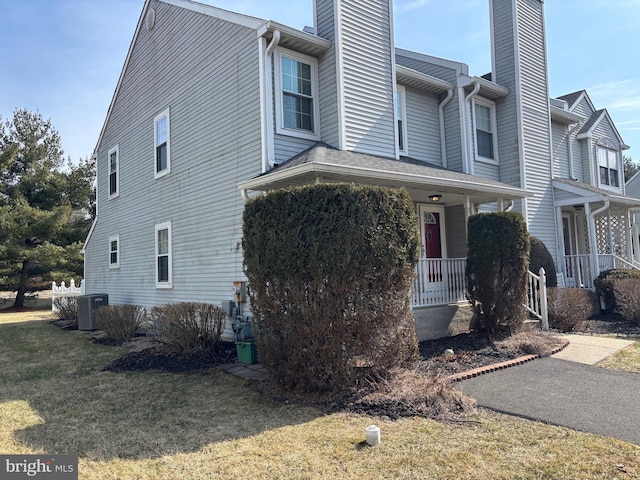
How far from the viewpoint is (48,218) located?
2112cm

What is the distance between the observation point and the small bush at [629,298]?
1017 centimetres

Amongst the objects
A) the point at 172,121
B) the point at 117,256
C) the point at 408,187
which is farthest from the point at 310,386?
the point at 117,256

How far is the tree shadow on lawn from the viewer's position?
4168 mm

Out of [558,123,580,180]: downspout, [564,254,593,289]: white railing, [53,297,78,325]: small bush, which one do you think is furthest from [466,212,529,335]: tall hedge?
[53,297,78,325]: small bush

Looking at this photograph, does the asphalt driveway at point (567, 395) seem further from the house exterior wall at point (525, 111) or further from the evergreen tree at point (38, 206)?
the evergreen tree at point (38, 206)

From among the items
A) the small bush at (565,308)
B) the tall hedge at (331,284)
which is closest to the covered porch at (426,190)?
the tall hedge at (331,284)

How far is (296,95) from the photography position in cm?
909

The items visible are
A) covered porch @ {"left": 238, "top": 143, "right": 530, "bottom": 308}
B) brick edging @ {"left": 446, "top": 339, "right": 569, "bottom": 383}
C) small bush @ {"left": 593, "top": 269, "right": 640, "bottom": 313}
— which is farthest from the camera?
small bush @ {"left": 593, "top": 269, "right": 640, "bottom": 313}

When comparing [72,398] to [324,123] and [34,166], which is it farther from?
[34,166]

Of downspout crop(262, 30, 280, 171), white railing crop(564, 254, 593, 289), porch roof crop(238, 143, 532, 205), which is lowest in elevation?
white railing crop(564, 254, 593, 289)

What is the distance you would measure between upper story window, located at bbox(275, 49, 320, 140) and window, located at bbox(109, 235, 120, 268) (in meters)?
8.48

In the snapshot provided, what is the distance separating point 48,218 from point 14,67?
8807mm

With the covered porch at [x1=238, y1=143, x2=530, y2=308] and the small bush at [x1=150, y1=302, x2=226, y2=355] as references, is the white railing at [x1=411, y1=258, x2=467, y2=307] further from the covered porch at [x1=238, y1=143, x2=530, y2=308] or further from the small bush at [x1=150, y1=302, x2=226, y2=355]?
the small bush at [x1=150, y1=302, x2=226, y2=355]

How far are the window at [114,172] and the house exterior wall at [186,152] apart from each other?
0.95ft
